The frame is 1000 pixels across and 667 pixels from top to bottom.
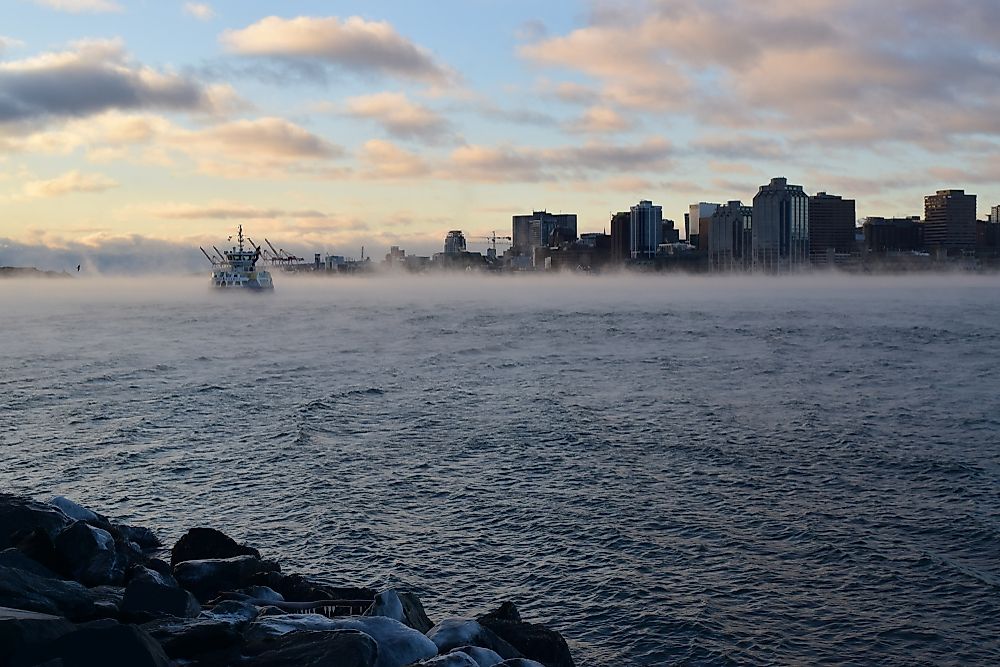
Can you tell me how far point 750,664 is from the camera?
53.4ft

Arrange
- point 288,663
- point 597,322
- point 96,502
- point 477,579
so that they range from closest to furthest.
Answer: point 288,663
point 477,579
point 96,502
point 597,322

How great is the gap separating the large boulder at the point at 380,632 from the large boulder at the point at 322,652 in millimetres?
717

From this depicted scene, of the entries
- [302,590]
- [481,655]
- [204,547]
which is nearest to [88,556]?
[204,547]

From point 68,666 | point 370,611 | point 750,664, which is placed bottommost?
point 750,664

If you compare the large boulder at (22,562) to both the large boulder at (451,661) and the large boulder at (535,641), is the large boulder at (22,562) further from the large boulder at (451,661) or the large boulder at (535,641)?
the large boulder at (535,641)

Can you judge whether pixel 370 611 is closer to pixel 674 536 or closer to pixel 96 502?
pixel 674 536

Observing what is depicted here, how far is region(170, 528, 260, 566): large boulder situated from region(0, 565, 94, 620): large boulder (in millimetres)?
4360

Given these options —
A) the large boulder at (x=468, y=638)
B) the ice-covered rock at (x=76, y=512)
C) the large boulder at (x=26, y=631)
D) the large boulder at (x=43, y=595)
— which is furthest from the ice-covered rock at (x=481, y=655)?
the ice-covered rock at (x=76, y=512)

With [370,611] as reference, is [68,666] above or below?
above

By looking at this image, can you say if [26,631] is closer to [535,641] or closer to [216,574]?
[216,574]

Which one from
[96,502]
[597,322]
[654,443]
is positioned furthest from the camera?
[597,322]

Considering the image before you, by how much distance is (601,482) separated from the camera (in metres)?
28.0

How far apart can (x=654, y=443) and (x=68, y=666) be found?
2578 cm

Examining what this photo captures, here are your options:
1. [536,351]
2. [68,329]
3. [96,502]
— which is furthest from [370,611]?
[68,329]
